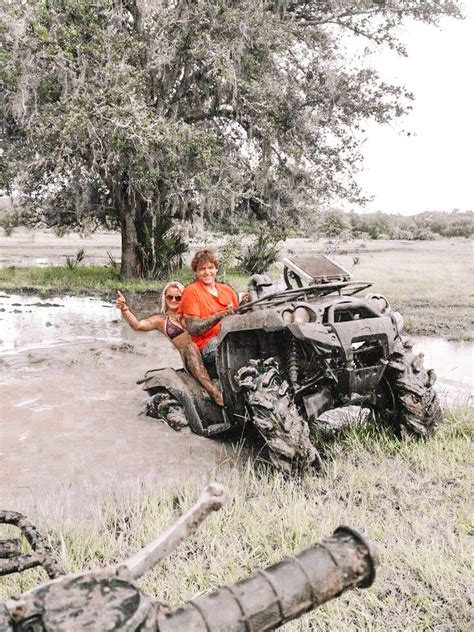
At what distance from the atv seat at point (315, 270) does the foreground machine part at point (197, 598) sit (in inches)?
180

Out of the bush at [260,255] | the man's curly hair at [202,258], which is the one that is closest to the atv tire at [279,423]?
the man's curly hair at [202,258]

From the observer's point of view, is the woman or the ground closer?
the ground

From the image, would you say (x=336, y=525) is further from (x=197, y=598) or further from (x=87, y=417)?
(x=87, y=417)

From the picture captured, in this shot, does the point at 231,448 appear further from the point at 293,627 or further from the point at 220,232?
the point at 220,232

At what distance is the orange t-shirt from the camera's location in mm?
5602

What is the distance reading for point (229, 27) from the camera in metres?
14.4

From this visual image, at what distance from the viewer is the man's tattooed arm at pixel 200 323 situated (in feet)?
17.5

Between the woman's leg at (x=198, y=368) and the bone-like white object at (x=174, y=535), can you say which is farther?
the woman's leg at (x=198, y=368)

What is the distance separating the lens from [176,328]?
20.1 feet

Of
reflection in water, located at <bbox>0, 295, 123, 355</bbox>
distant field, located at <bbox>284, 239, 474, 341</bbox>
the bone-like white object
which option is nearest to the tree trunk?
reflection in water, located at <bbox>0, 295, 123, 355</bbox>

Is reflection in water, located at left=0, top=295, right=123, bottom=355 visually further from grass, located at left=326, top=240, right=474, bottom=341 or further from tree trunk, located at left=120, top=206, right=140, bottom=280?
grass, located at left=326, top=240, right=474, bottom=341

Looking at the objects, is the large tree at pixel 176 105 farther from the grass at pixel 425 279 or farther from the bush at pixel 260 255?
the grass at pixel 425 279

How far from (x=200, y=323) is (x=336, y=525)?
2.33m

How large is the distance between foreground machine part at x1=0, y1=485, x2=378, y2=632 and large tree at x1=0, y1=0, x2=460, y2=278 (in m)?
12.5
